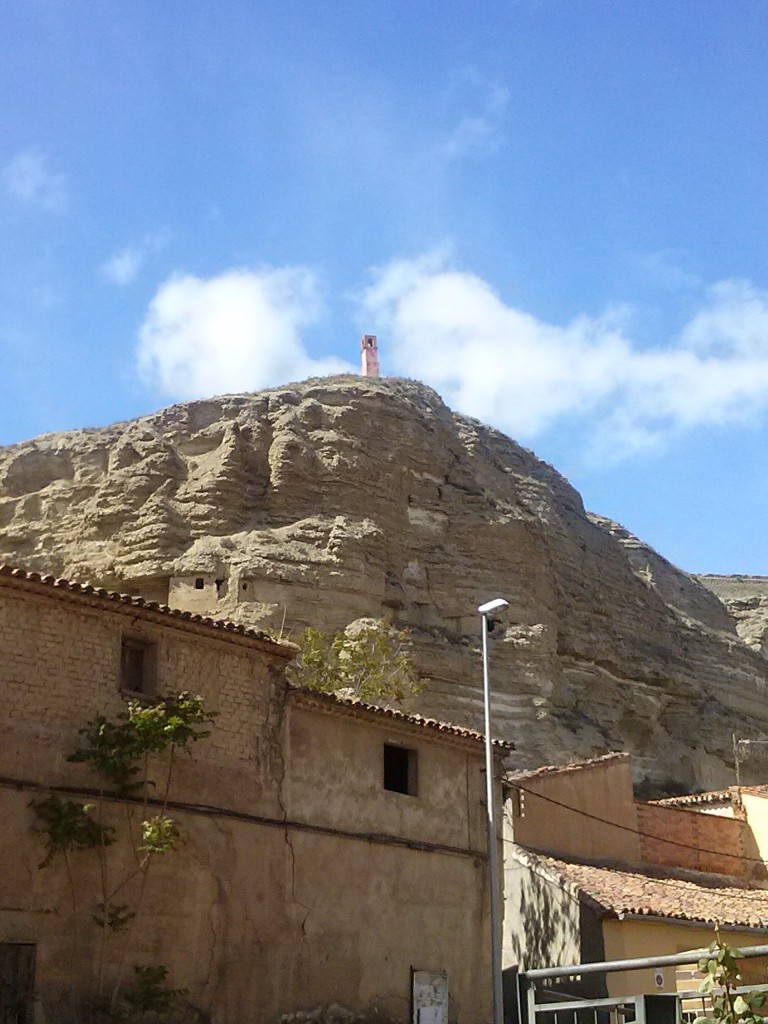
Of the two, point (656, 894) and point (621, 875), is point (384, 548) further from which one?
point (656, 894)

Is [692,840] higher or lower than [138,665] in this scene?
lower

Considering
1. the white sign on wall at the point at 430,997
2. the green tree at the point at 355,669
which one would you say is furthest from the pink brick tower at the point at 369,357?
the white sign on wall at the point at 430,997

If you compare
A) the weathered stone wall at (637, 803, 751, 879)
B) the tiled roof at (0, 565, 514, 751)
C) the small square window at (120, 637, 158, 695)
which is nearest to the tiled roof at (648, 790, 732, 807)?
the weathered stone wall at (637, 803, 751, 879)

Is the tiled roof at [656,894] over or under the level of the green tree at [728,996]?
over

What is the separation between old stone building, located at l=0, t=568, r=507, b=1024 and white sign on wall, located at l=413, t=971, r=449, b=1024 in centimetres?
13

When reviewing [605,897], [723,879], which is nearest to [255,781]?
[605,897]

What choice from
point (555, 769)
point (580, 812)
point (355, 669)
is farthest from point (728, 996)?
point (355, 669)

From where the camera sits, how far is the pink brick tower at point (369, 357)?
57.7m

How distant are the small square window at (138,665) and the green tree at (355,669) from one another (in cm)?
1253

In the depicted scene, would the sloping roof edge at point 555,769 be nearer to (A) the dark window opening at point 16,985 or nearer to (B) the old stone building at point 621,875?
(B) the old stone building at point 621,875

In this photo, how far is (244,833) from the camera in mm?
17188

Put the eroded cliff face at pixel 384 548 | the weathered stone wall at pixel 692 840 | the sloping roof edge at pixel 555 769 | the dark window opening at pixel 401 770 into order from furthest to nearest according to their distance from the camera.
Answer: the eroded cliff face at pixel 384 548 < the weathered stone wall at pixel 692 840 < the sloping roof edge at pixel 555 769 < the dark window opening at pixel 401 770

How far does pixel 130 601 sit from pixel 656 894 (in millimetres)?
11426

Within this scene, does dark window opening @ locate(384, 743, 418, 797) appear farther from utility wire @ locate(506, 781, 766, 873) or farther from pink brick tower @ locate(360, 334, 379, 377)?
pink brick tower @ locate(360, 334, 379, 377)
